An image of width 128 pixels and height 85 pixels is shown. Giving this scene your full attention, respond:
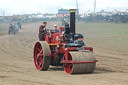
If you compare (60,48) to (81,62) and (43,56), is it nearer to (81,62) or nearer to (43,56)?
(43,56)

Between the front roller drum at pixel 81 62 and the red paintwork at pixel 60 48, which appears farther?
the red paintwork at pixel 60 48

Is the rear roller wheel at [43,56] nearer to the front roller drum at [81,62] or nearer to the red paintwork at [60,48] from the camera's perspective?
the red paintwork at [60,48]

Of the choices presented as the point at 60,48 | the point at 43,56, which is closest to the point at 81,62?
the point at 60,48

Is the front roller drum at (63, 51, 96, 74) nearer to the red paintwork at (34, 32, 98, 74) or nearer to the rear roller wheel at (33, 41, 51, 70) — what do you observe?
the red paintwork at (34, 32, 98, 74)

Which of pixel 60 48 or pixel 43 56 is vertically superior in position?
pixel 60 48

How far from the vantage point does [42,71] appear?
1084 cm

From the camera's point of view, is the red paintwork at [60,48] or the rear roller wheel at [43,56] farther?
the rear roller wheel at [43,56]

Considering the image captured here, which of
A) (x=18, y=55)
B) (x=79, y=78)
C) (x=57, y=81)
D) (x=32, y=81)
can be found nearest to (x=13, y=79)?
(x=32, y=81)

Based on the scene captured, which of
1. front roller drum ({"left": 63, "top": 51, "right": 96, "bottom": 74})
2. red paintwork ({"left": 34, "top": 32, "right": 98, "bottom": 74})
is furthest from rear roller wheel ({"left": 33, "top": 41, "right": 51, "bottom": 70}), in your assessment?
front roller drum ({"left": 63, "top": 51, "right": 96, "bottom": 74})

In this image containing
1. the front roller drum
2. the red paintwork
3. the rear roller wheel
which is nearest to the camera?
the front roller drum

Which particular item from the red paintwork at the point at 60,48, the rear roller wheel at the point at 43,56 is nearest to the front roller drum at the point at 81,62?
the red paintwork at the point at 60,48

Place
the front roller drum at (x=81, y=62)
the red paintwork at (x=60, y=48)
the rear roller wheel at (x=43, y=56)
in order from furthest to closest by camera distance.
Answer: the rear roller wheel at (x=43, y=56) < the red paintwork at (x=60, y=48) < the front roller drum at (x=81, y=62)

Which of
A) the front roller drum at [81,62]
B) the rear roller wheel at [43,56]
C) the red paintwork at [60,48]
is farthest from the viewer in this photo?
the rear roller wheel at [43,56]

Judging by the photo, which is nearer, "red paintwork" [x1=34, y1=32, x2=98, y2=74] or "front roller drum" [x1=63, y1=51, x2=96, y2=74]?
"front roller drum" [x1=63, y1=51, x2=96, y2=74]
